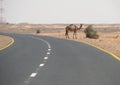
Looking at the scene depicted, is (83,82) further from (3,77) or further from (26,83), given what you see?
(3,77)

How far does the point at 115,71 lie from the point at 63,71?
1.91m

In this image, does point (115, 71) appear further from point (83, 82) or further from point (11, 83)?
point (11, 83)

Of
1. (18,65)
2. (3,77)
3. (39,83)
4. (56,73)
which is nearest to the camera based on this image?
(39,83)

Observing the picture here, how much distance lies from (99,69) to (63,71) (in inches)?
55.6

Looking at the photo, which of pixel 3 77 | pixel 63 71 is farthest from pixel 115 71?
pixel 3 77

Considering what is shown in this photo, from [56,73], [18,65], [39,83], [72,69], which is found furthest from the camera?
[18,65]

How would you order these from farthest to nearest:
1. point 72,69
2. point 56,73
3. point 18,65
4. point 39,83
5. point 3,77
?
1. point 18,65
2. point 72,69
3. point 56,73
4. point 3,77
5. point 39,83

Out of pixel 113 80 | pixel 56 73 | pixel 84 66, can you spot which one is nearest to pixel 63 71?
pixel 56 73

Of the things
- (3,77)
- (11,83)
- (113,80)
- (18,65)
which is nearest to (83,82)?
(113,80)

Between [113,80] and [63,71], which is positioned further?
[63,71]

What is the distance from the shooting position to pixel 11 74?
1530 cm

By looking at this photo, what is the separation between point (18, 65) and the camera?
18578 mm

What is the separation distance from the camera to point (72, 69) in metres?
16.6

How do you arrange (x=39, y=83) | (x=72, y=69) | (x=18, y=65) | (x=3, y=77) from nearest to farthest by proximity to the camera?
1. (x=39, y=83)
2. (x=3, y=77)
3. (x=72, y=69)
4. (x=18, y=65)
